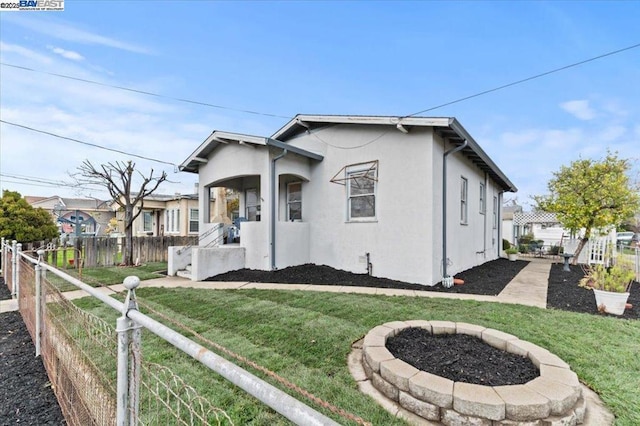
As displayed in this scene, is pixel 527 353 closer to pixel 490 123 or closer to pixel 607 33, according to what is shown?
pixel 607 33

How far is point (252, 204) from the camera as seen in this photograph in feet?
38.6

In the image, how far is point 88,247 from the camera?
11.0 meters

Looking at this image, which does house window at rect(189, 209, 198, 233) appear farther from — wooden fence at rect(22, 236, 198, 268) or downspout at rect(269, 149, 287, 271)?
downspout at rect(269, 149, 287, 271)

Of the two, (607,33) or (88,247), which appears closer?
(607,33)

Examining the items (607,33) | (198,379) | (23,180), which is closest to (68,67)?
(198,379)

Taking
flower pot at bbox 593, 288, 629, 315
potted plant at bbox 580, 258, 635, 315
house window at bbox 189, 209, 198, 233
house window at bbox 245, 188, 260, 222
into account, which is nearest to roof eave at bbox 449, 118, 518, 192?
potted plant at bbox 580, 258, 635, 315

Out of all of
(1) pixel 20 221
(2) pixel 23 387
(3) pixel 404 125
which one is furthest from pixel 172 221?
(2) pixel 23 387

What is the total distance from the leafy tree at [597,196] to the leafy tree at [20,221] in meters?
20.3

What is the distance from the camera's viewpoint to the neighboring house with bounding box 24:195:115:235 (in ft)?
73.3

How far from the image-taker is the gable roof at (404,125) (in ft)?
23.9

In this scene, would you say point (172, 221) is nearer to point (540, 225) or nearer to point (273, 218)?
point (273, 218)

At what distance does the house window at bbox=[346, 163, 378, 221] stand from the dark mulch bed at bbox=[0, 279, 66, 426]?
23.4ft

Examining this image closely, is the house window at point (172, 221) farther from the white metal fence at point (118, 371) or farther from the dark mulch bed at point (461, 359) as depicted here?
the dark mulch bed at point (461, 359)

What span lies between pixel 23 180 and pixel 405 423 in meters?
35.0
